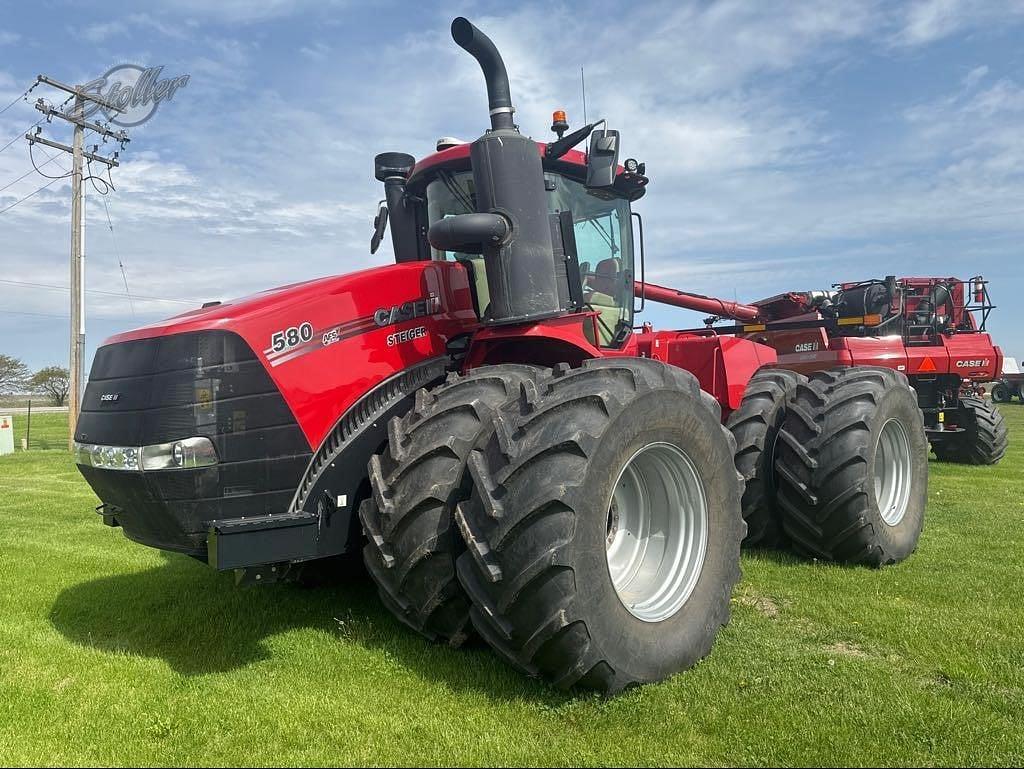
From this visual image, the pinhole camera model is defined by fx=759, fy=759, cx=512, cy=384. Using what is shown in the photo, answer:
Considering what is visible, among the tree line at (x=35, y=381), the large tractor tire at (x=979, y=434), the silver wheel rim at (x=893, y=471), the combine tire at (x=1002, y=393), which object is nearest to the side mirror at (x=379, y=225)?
the silver wheel rim at (x=893, y=471)

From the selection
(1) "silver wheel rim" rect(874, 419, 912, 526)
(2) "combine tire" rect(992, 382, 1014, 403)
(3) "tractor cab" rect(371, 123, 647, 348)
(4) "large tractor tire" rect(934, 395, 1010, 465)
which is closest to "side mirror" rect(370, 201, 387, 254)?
(3) "tractor cab" rect(371, 123, 647, 348)

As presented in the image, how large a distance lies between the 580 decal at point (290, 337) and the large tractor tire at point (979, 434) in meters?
12.0

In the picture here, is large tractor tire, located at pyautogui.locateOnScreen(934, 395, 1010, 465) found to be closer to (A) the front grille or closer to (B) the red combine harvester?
(B) the red combine harvester

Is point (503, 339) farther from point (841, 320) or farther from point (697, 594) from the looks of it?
point (841, 320)

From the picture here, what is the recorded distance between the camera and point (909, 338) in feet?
38.7

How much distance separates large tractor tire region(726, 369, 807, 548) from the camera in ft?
18.0

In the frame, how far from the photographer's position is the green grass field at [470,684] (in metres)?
2.78

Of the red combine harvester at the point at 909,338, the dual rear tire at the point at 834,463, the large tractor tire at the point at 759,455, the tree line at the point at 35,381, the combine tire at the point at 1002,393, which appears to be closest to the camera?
the dual rear tire at the point at 834,463

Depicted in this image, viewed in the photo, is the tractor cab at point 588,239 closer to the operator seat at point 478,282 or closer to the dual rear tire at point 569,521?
the operator seat at point 478,282

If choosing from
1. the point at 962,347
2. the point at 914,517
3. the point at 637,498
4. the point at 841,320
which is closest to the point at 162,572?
the point at 637,498

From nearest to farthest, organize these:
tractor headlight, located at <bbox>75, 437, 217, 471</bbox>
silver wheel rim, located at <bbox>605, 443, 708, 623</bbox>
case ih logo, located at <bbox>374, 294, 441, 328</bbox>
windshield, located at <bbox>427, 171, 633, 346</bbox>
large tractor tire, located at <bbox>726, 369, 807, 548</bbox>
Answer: tractor headlight, located at <bbox>75, 437, 217, 471</bbox> < silver wheel rim, located at <bbox>605, 443, 708, 623</bbox> < case ih logo, located at <bbox>374, 294, 441, 328</bbox> < windshield, located at <bbox>427, 171, 633, 346</bbox> < large tractor tire, located at <bbox>726, 369, 807, 548</bbox>

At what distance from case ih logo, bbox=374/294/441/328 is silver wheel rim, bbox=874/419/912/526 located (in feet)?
12.3

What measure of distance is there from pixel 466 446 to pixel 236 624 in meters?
1.94

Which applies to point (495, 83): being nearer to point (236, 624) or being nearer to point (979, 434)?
point (236, 624)
